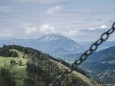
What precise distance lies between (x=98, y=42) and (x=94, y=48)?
0.22 m

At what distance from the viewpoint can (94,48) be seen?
35.8ft

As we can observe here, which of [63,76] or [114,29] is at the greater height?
[114,29]

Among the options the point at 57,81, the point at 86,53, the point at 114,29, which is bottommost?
the point at 57,81

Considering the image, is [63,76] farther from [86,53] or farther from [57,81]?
[86,53]

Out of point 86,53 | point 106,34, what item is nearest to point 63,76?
point 86,53

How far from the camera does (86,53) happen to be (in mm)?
10898

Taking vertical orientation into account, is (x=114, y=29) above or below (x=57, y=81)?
above

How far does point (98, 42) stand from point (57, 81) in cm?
159

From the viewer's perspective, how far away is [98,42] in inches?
433

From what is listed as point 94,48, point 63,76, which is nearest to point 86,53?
point 94,48

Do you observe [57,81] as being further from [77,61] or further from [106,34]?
[106,34]

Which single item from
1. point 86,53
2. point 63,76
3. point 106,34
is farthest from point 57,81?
point 106,34

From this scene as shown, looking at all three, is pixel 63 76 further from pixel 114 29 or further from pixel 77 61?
pixel 114 29

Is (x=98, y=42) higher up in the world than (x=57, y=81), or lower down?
higher up
